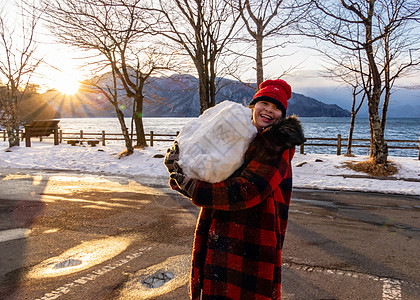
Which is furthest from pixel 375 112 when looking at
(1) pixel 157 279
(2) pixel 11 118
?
(2) pixel 11 118

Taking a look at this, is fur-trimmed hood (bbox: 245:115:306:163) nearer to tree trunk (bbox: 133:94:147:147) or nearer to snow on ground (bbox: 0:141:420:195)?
snow on ground (bbox: 0:141:420:195)

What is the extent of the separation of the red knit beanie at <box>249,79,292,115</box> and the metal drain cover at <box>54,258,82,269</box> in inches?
124

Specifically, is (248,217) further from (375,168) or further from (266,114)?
(375,168)

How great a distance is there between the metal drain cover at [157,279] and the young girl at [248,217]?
178cm

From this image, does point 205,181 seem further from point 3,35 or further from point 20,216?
point 3,35

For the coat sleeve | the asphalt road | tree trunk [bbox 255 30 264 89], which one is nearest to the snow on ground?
the asphalt road

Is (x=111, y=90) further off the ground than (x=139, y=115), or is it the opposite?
(x=111, y=90)

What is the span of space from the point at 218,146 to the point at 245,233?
0.48 m

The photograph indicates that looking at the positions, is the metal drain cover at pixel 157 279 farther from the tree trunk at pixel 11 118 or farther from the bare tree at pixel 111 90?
the tree trunk at pixel 11 118

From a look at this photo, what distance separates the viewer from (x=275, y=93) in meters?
1.86

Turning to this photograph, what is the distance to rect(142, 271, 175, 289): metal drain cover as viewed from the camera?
337cm

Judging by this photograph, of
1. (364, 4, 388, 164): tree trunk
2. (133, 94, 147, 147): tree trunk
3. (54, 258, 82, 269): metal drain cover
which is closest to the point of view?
(54, 258, 82, 269): metal drain cover

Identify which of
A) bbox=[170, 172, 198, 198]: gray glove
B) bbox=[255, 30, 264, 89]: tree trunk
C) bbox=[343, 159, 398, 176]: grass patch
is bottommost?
bbox=[343, 159, 398, 176]: grass patch

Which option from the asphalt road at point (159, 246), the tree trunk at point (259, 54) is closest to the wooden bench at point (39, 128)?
the asphalt road at point (159, 246)
